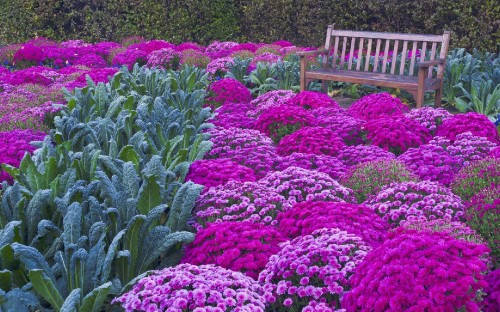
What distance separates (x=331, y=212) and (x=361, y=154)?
1637mm

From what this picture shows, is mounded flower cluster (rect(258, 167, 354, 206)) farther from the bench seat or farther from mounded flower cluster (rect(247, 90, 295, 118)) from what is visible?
the bench seat

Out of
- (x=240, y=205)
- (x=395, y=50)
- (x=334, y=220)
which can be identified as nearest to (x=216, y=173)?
(x=240, y=205)

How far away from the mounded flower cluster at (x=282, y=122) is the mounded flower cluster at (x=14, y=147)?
2087mm

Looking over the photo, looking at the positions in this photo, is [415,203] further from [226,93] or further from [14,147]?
[226,93]

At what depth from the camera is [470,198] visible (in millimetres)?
3898

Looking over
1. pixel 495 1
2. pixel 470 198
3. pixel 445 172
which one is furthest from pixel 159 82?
pixel 495 1

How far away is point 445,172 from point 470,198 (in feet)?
2.35

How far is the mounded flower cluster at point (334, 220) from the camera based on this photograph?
329 cm

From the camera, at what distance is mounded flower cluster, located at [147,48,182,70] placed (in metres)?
10.6

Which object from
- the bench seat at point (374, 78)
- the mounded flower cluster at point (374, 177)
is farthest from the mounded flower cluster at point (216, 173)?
the bench seat at point (374, 78)

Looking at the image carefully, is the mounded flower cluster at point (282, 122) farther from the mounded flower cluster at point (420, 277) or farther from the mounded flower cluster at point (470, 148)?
the mounded flower cluster at point (420, 277)

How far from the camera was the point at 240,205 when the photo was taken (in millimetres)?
3738

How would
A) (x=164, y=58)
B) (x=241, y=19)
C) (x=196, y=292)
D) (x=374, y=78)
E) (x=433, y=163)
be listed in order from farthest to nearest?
(x=241, y=19) < (x=164, y=58) < (x=374, y=78) < (x=433, y=163) < (x=196, y=292)

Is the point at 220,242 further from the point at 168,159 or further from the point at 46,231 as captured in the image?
the point at 168,159
